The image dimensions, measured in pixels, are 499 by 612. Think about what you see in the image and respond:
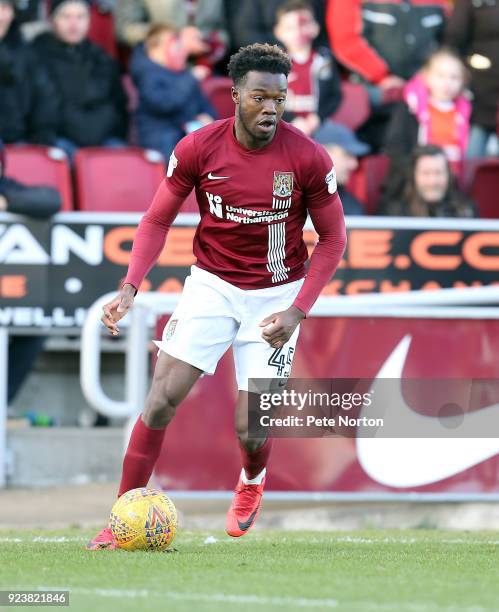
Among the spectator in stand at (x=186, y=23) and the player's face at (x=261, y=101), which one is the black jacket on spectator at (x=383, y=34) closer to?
the spectator in stand at (x=186, y=23)

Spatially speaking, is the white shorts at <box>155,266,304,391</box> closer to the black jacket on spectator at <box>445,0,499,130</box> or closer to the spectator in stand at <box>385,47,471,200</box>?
the spectator in stand at <box>385,47,471,200</box>

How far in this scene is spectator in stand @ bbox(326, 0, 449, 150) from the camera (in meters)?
11.9

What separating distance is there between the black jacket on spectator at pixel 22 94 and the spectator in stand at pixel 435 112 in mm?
2658

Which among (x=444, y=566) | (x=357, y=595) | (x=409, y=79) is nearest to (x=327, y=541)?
(x=444, y=566)

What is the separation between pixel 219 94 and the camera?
11578mm

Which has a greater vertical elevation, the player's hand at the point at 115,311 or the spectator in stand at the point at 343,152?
the player's hand at the point at 115,311

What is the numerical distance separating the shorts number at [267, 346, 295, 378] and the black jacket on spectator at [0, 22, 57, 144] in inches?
177

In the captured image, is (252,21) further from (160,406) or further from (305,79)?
(160,406)

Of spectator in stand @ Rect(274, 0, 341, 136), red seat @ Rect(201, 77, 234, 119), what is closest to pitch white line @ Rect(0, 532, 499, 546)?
spectator in stand @ Rect(274, 0, 341, 136)

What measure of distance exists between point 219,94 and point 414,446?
4.34 m

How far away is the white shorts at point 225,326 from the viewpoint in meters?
6.33

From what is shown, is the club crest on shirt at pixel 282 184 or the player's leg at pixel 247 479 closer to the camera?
the club crest on shirt at pixel 282 184

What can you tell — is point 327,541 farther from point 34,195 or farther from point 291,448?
point 34,195

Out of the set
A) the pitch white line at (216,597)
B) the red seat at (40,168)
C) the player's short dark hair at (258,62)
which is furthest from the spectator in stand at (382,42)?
the pitch white line at (216,597)
